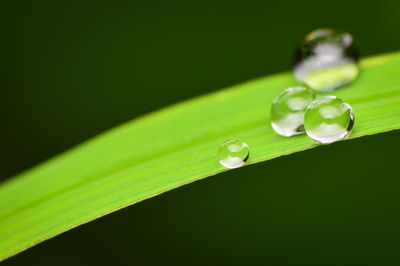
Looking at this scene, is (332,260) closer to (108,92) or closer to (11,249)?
(11,249)

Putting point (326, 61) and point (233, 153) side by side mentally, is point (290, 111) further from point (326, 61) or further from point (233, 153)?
point (326, 61)

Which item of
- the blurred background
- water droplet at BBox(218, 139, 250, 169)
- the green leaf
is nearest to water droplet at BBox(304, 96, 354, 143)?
the green leaf

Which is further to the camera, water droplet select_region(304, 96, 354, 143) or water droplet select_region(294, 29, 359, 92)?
water droplet select_region(294, 29, 359, 92)

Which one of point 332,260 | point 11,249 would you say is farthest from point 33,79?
point 332,260

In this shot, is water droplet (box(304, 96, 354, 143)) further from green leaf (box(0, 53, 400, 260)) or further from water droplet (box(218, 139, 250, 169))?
water droplet (box(218, 139, 250, 169))

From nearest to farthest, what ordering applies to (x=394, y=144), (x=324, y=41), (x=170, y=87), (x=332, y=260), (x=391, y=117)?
1. (x=391, y=117)
2. (x=324, y=41)
3. (x=332, y=260)
4. (x=394, y=144)
5. (x=170, y=87)

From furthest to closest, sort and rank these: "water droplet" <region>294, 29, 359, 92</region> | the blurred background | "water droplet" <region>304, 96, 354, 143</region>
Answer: the blurred background < "water droplet" <region>294, 29, 359, 92</region> < "water droplet" <region>304, 96, 354, 143</region>
